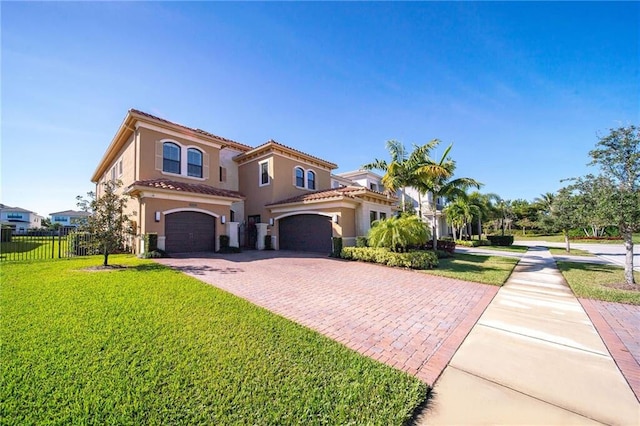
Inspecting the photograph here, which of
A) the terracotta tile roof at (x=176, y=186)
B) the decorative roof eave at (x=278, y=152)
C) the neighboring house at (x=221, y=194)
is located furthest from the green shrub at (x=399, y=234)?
the decorative roof eave at (x=278, y=152)

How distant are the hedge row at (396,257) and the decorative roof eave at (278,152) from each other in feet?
31.0

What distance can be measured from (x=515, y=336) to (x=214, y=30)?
12895 millimetres

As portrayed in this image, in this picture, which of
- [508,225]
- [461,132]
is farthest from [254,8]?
[508,225]

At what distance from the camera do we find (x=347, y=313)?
5602mm

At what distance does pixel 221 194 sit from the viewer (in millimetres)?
15547

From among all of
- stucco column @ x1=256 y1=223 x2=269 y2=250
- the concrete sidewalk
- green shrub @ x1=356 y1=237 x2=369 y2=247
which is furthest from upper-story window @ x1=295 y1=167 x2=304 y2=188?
the concrete sidewalk

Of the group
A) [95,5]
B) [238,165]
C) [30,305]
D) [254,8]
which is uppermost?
[254,8]

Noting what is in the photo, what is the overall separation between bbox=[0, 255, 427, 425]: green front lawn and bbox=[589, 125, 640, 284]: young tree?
935 centimetres

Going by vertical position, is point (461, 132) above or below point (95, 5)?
below

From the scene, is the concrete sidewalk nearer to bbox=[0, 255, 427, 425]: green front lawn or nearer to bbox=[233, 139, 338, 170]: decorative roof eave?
bbox=[0, 255, 427, 425]: green front lawn

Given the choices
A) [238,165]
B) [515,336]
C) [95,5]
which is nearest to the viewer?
[515,336]

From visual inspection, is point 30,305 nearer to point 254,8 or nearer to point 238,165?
point 254,8

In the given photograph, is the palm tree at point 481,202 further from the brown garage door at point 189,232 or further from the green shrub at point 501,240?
the brown garage door at point 189,232

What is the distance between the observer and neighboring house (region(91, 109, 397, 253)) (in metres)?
13.8
